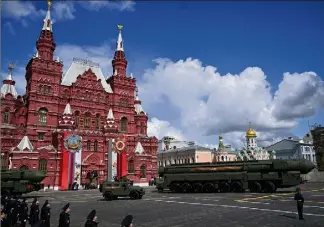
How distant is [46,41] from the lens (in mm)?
50812

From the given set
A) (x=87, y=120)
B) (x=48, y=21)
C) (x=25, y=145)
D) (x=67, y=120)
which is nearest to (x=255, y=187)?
(x=67, y=120)

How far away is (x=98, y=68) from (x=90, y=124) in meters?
12.7

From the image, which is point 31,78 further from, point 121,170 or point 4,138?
point 121,170

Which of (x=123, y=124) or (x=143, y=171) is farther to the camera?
(x=123, y=124)

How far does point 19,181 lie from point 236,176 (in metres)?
22.1

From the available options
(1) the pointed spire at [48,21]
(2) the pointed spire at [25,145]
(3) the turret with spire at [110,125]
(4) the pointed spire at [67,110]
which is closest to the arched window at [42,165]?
(2) the pointed spire at [25,145]

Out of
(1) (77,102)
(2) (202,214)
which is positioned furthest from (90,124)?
(2) (202,214)

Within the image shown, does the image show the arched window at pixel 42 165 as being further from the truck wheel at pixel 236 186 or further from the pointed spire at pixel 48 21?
the truck wheel at pixel 236 186

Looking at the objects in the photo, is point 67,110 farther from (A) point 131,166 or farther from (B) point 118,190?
(B) point 118,190

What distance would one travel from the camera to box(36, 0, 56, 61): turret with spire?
50.7m

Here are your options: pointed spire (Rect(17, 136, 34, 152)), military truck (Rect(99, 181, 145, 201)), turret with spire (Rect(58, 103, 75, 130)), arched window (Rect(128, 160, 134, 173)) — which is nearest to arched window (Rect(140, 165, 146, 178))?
arched window (Rect(128, 160, 134, 173))

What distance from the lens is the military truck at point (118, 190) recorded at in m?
26.3

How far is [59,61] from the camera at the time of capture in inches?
2025

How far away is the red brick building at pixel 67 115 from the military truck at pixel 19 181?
544 inches
